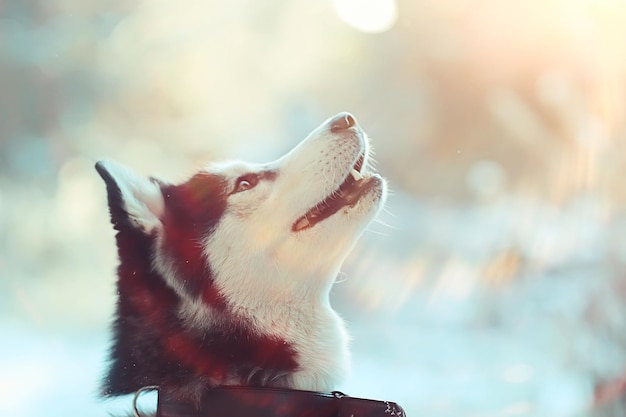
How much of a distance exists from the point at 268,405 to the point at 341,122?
0.63 metres

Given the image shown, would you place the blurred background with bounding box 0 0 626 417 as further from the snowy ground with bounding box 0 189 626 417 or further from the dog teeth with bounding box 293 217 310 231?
the dog teeth with bounding box 293 217 310 231

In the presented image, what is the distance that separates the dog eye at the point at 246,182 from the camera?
1.45 metres

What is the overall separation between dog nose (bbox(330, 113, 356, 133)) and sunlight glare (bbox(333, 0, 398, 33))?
206 mm

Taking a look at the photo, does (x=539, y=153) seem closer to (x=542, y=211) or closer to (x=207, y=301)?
(x=542, y=211)

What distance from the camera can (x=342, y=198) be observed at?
1467 millimetres

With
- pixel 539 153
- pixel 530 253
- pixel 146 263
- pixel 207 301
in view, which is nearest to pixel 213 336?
pixel 207 301

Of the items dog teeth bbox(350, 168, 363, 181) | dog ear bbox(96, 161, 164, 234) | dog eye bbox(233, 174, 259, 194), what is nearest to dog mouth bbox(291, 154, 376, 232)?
dog teeth bbox(350, 168, 363, 181)

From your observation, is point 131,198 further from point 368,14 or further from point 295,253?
point 368,14

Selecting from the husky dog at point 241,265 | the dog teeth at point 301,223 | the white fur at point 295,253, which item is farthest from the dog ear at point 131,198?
the dog teeth at point 301,223

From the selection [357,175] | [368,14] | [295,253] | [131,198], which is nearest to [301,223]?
[295,253]

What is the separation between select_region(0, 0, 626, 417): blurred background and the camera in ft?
4.59

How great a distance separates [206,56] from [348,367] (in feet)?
2.49

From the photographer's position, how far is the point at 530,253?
1.54 meters

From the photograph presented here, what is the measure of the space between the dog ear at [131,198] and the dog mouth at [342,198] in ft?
0.99
